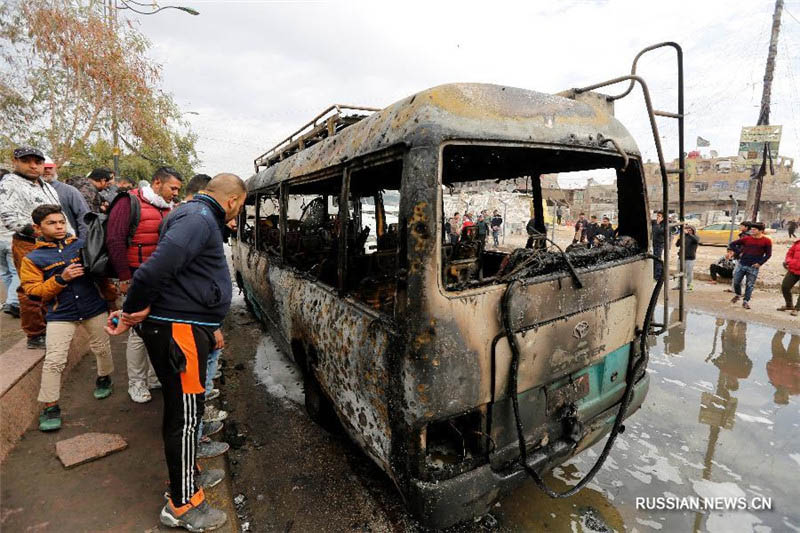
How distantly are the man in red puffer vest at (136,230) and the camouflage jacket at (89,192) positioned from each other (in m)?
3.01

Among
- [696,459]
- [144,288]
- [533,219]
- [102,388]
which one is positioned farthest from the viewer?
→ [533,219]

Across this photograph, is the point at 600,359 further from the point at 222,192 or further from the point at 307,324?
the point at 222,192

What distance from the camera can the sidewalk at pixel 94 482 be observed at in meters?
2.10

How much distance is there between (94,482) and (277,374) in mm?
2140

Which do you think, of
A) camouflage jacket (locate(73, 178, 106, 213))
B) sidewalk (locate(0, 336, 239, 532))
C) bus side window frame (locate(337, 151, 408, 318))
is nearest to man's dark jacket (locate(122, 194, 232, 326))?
bus side window frame (locate(337, 151, 408, 318))

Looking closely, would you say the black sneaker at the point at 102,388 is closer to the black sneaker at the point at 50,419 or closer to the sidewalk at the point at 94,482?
the sidewalk at the point at 94,482

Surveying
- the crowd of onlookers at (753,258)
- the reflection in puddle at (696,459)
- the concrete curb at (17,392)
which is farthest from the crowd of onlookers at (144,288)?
the crowd of onlookers at (753,258)

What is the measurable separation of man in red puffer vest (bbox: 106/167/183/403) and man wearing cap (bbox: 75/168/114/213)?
2.60m

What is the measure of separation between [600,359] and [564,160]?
4.70ft

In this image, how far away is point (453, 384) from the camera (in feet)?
5.90

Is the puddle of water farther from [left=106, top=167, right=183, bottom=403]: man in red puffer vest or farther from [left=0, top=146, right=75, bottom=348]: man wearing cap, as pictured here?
[left=0, top=146, right=75, bottom=348]: man wearing cap

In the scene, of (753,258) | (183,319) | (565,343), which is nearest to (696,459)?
(565,343)

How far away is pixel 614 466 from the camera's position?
3.01 metres

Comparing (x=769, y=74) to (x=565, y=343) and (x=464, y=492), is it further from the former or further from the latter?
(x=464, y=492)
